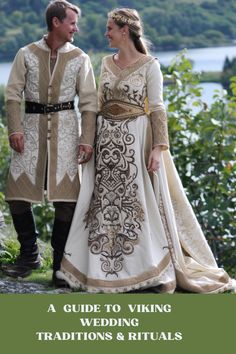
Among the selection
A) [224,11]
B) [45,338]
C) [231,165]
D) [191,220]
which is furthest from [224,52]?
[45,338]

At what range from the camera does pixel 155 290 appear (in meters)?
5.61

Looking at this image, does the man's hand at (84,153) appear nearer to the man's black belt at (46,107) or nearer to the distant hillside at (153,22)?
the man's black belt at (46,107)

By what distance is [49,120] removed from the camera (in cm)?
571

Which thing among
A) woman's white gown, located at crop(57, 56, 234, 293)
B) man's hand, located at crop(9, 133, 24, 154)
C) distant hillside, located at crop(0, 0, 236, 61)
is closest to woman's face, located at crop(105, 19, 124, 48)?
woman's white gown, located at crop(57, 56, 234, 293)

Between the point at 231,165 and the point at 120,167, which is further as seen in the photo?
the point at 231,165

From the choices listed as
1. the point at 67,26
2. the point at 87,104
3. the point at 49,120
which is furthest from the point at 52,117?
the point at 67,26

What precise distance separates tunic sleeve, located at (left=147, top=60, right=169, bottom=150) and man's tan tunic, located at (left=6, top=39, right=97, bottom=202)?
331mm

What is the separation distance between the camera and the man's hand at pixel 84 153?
561cm

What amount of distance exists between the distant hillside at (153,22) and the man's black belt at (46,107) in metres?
7.00

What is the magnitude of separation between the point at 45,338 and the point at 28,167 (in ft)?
3.70

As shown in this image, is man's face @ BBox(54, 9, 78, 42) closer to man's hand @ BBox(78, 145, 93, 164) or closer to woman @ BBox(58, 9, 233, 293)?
woman @ BBox(58, 9, 233, 293)

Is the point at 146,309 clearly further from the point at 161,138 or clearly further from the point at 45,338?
the point at 161,138

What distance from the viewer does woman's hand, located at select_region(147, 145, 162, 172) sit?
5.58 metres

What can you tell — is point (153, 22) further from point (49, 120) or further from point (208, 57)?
point (49, 120)
